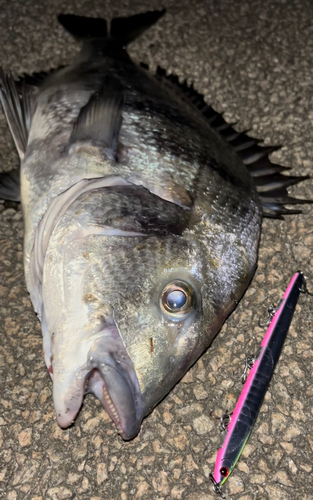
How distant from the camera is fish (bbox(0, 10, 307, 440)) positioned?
66.4 inches

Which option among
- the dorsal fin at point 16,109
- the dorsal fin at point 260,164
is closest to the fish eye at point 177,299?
the dorsal fin at point 260,164

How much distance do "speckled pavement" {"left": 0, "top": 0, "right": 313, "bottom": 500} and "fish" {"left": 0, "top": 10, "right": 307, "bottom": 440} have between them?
0.33m

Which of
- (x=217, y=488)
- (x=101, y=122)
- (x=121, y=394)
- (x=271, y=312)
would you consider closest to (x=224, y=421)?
(x=217, y=488)

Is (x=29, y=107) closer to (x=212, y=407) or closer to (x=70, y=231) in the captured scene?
(x=70, y=231)

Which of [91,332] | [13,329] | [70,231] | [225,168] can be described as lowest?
[13,329]

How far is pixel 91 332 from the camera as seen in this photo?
1.69 meters

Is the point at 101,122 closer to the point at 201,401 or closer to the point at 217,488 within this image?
the point at 201,401

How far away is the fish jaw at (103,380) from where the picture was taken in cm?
160

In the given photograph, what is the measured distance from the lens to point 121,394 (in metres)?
1.58

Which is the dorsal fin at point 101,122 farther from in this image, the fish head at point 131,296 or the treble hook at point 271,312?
the treble hook at point 271,312

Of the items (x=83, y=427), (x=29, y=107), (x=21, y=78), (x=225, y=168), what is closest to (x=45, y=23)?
(x=21, y=78)

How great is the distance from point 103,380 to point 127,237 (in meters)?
0.53

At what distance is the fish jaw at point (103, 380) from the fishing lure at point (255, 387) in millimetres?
541

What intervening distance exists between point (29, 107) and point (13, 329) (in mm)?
1252
